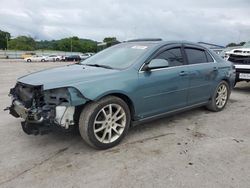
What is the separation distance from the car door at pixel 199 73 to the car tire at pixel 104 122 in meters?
1.60

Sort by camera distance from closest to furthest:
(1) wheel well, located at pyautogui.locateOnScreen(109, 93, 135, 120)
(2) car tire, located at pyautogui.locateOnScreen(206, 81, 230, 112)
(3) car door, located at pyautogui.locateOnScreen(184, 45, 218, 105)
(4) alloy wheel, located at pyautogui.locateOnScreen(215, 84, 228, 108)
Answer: (1) wheel well, located at pyautogui.locateOnScreen(109, 93, 135, 120)
(3) car door, located at pyautogui.locateOnScreen(184, 45, 218, 105)
(2) car tire, located at pyautogui.locateOnScreen(206, 81, 230, 112)
(4) alloy wheel, located at pyautogui.locateOnScreen(215, 84, 228, 108)

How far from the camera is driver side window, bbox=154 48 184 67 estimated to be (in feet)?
14.7

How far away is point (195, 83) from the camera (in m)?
4.95

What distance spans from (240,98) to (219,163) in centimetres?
447

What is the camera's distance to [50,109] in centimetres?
341

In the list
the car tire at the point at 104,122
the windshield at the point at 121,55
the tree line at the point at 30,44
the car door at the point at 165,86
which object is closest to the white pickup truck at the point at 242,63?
the car door at the point at 165,86

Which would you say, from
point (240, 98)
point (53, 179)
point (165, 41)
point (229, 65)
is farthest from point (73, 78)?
point (240, 98)

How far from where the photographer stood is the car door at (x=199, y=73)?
4898mm

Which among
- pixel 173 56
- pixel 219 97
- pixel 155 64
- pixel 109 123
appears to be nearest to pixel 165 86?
pixel 155 64

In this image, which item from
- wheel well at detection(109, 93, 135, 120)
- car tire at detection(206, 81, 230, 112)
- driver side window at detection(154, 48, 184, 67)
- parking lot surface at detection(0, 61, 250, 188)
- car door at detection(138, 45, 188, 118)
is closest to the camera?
parking lot surface at detection(0, 61, 250, 188)

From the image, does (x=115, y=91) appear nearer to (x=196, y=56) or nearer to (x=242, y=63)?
(x=196, y=56)

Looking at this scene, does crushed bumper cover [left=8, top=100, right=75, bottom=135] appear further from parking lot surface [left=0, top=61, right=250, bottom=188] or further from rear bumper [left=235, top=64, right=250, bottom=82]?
rear bumper [left=235, top=64, right=250, bottom=82]

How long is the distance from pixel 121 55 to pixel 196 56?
157 centimetres

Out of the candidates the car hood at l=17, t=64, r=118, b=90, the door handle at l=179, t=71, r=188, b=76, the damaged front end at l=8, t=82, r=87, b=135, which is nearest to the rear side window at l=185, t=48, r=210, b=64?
the door handle at l=179, t=71, r=188, b=76
